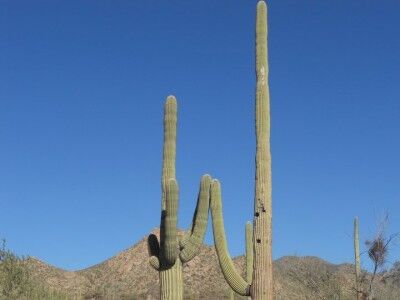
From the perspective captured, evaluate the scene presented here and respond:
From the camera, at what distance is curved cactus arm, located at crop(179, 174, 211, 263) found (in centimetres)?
1477

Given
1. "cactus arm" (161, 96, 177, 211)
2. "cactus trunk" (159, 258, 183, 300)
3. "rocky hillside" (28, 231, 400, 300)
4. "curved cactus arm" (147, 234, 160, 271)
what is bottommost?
"cactus trunk" (159, 258, 183, 300)

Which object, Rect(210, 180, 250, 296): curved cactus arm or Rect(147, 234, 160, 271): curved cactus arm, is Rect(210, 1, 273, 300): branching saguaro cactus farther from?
Rect(147, 234, 160, 271): curved cactus arm

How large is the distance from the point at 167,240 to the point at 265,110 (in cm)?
318

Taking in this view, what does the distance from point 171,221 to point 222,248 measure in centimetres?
125

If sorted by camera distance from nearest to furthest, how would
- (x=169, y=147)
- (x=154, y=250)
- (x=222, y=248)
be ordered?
(x=222, y=248) → (x=154, y=250) → (x=169, y=147)

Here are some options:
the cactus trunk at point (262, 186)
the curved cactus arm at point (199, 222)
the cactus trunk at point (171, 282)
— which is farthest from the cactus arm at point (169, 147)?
the cactus trunk at point (262, 186)

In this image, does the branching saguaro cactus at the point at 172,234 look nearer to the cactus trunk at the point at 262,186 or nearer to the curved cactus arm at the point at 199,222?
the curved cactus arm at the point at 199,222

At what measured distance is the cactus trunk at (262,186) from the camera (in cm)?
1320

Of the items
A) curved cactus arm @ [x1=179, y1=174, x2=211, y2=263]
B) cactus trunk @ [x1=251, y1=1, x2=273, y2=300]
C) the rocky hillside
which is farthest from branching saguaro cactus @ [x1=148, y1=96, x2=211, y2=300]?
the rocky hillside

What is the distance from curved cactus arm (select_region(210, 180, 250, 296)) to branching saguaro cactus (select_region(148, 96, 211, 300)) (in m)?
0.32

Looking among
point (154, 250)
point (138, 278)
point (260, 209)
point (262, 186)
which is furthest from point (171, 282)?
point (138, 278)

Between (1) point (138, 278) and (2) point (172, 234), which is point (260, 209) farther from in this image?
(1) point (138, 278)

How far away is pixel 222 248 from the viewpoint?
1478 centimetres

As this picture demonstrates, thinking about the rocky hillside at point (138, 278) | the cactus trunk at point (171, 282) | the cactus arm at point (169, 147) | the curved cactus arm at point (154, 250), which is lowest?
the cactus trunk at point (171, 282)
